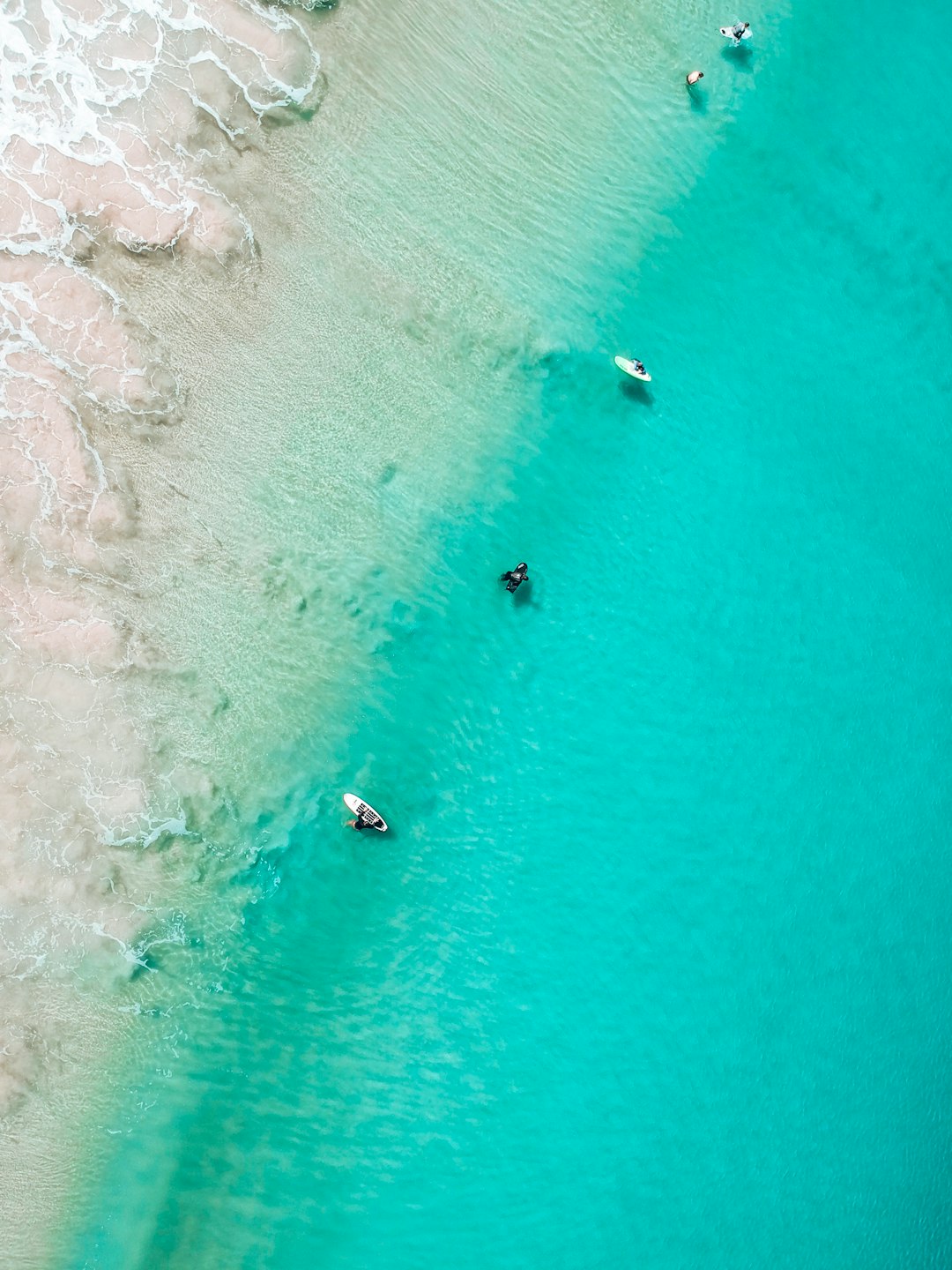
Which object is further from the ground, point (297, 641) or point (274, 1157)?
point (297, 641)

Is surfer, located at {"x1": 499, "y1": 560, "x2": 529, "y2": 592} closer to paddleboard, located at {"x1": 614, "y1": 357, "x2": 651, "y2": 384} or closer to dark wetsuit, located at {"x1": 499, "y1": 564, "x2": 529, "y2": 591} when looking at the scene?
dark wetsuit, located at {"x1": 499, "y1": 564, "x2": 529, "y2": 591}

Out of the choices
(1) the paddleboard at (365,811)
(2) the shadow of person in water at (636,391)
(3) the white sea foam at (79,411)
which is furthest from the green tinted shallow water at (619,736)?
(3) the white sea foam at (79,411)

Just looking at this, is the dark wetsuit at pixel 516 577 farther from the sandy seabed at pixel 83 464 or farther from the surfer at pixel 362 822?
the sandy seabed at pixel 83 464

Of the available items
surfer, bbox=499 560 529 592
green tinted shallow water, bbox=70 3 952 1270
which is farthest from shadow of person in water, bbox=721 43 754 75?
surfer, bbox=499 560 529 592

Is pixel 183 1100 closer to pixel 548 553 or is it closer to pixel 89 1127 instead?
pixel 89 1127

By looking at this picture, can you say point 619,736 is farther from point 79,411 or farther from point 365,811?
point 79,411

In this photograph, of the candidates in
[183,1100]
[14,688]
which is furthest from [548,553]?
[183,1100]
